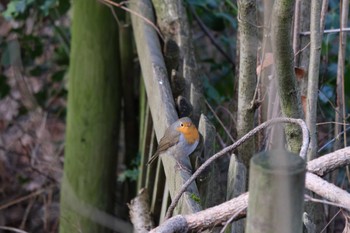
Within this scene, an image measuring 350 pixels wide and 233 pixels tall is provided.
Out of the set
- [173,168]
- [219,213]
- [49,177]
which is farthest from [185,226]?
[49,177]

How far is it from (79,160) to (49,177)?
98cm

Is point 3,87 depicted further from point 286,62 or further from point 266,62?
point 286,62

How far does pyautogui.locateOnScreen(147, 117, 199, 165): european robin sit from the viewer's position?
2213mm

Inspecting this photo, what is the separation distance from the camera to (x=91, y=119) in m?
3.38

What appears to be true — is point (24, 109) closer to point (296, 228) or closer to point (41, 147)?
point (41, 147)

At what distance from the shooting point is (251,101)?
207cm

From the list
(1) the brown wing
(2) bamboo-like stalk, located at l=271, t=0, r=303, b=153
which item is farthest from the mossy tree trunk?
(2) bamboo-like stalk, located at l=271, t=0, r=303, b=153

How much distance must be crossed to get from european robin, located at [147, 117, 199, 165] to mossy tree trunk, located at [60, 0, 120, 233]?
3.55ft

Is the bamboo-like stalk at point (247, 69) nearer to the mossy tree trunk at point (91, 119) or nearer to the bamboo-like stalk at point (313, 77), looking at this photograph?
the bamboo-like stalk at point (313, 77)

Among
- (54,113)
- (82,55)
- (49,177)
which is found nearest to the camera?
(82,55)

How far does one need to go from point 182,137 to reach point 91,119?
1.24m

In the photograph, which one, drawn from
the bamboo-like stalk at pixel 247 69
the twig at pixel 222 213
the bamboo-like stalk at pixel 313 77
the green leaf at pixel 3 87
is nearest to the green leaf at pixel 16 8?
the green leaf at pixel 3 87

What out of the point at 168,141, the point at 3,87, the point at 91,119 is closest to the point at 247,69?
the point at 168,141

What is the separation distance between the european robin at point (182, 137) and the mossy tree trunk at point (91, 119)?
3.55ft
